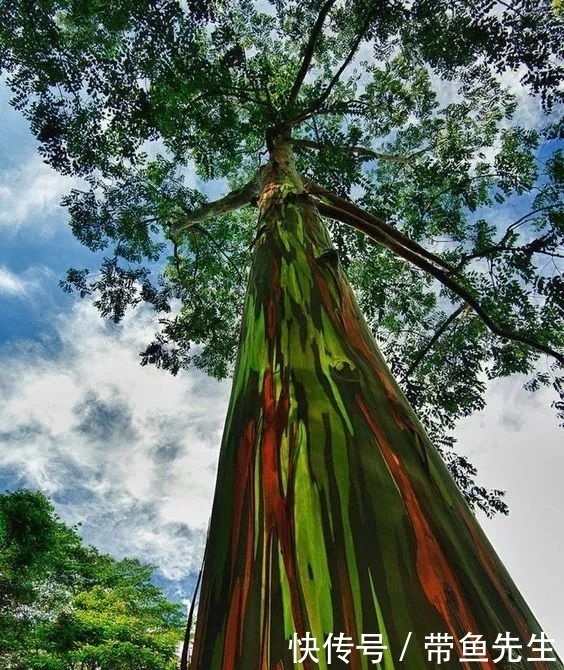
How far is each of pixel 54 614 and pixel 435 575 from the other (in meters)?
10.4

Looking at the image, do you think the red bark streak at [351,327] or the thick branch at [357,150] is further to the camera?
the thick branch at [357,150]

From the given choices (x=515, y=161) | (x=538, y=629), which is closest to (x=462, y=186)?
(x=515, y=161)

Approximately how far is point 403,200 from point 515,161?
1.42 meters

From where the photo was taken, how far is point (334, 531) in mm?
739

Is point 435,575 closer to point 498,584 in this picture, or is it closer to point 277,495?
point 498,584

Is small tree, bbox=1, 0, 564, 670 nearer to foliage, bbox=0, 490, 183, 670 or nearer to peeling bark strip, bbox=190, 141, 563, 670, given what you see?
peeling bark strip, bbox=190, 141, 563, 670

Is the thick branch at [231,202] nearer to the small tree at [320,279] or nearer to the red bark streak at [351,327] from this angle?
the small tree at [320,279]

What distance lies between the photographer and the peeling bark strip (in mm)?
634

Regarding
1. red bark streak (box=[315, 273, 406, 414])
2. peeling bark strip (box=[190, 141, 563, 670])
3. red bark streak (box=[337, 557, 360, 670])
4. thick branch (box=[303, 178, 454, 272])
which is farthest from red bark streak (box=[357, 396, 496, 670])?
thick branch (box=[303, 178, 454, 272])

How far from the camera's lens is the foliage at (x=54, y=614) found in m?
7.32

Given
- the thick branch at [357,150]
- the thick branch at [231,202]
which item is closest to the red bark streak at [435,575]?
the thick branch at [231,202]

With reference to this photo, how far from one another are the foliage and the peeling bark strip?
7765 millimetres

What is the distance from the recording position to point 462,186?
545 centimetres

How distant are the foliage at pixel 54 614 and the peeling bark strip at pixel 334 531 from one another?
777 centimetres
